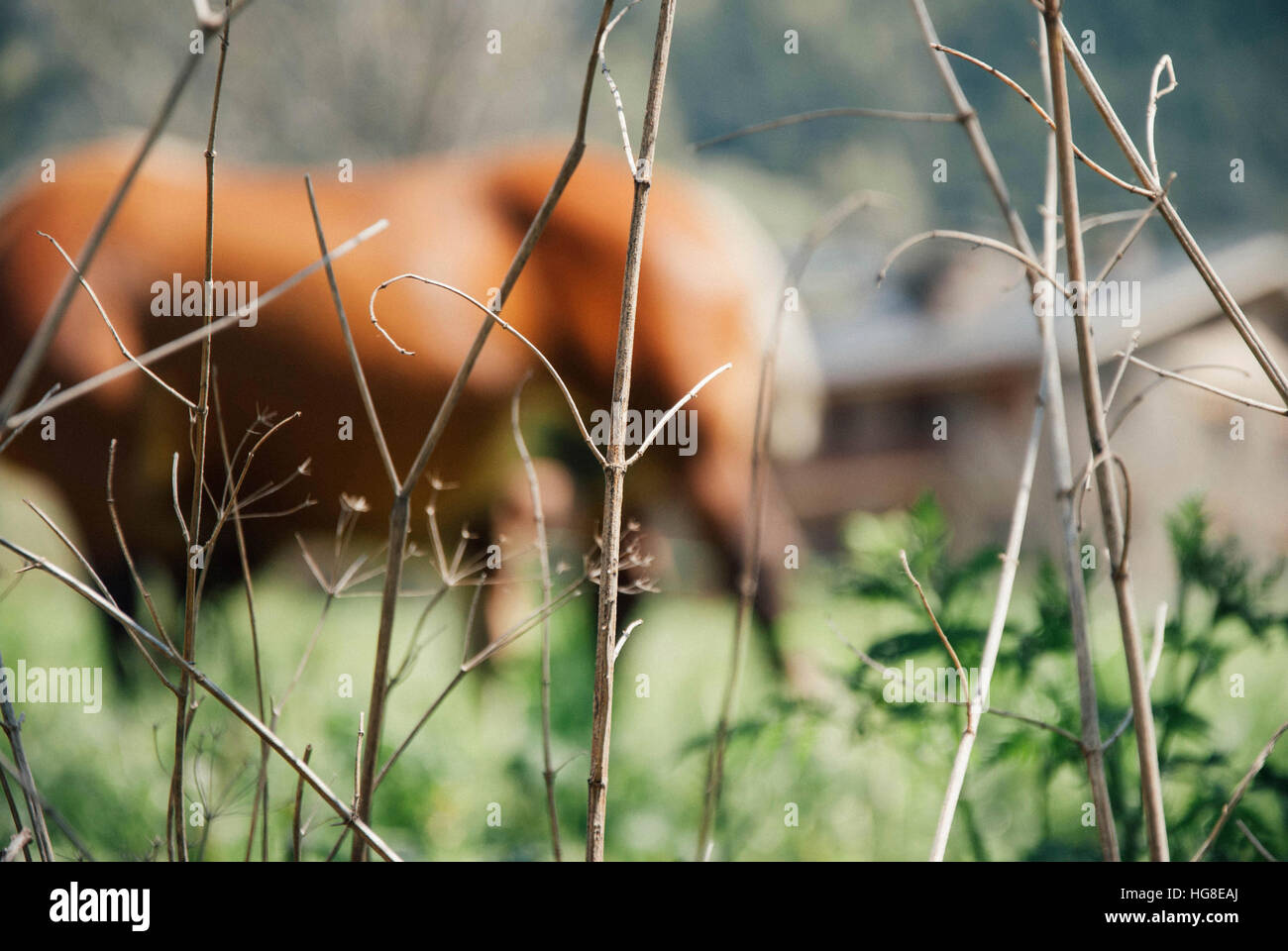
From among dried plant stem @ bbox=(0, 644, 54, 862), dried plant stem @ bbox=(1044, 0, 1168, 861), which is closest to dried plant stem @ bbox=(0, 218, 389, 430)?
dried plant stem @ bbox=(0, 644, 54, 862)

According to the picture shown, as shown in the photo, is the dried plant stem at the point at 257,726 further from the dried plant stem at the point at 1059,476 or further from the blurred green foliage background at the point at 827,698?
the dried plant stem at the point at 1059,476

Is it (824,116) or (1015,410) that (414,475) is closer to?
(824,116)

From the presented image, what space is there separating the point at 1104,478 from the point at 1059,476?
0.50 ft

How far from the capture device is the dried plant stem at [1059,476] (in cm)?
36

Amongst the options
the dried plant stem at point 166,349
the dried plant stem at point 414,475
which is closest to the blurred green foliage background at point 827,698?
the dried plant stem at point 414,475

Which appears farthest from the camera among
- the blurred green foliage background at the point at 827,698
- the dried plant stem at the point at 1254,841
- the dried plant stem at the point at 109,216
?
the blurred green foliage background at the point at 827,698

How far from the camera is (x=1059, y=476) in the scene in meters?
A: 0.45

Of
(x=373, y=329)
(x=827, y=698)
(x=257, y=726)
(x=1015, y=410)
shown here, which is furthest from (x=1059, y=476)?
(x=1015, y=410)

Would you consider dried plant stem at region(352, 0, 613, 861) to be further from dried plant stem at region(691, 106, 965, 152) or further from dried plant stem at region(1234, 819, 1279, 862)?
dried plant stem at region(1234, 819, 1279, 862)

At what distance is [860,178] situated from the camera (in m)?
6.36

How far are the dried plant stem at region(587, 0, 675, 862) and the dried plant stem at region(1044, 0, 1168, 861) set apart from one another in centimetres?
14

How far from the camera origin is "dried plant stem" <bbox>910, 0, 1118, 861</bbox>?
36 cm

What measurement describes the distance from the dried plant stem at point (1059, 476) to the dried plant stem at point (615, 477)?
138 millimetres
